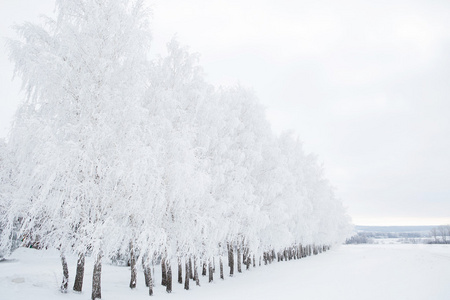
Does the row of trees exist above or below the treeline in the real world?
above

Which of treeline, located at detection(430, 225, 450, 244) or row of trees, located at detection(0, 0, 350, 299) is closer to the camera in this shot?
row of trees, located at detection(0, 0, 350, 299)

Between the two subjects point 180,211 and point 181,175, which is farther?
point 180,211

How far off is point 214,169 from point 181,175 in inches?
166

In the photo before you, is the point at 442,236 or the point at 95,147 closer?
the point at 95,147

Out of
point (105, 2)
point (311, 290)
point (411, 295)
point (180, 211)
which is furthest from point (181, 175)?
point (411, 295)

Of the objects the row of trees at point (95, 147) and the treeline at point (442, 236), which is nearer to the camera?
the row of trees at point (95, 147)

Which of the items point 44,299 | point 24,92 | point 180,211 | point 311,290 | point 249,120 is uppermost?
point 249,120

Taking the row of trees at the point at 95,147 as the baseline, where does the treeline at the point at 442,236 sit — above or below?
below

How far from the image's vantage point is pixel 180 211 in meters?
11.8

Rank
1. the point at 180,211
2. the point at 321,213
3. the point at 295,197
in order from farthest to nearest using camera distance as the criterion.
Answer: the point at 321,213 < the point at 295,197 < the point at 180,211

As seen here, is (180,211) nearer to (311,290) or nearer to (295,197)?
(311,290)

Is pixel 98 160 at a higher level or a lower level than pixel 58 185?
higher

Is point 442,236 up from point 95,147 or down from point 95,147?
down

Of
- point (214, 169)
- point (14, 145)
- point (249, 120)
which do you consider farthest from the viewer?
point (249, 120)
